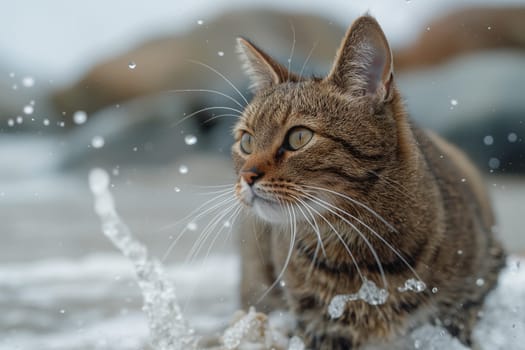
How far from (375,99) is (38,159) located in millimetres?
6491

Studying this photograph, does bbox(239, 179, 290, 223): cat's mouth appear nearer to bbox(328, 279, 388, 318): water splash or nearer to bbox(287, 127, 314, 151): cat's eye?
bbox(287, 127, 314, 151): cat's eye

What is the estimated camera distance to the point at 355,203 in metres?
1.61

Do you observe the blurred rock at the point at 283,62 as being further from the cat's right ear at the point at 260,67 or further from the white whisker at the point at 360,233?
the white whisker at the point at 360,233

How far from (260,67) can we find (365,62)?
388 millimetres

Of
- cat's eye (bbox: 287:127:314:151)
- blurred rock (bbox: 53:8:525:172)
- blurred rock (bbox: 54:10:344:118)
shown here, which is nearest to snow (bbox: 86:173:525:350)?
cat's eye (bbox: 287:127:314:151)

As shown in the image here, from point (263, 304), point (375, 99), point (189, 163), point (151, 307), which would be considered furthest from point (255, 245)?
point (189, 163)

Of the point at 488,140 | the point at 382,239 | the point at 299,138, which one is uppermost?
the point at 488,140

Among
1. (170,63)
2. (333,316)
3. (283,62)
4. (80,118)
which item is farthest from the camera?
(170,63)

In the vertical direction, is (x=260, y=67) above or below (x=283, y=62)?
below

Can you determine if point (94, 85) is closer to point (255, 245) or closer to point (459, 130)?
point (459, 130)

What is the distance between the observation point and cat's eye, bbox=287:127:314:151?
63.1 inches

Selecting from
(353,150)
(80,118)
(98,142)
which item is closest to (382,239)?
(353,150)

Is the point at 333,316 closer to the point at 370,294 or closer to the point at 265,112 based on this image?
the point at 370,294

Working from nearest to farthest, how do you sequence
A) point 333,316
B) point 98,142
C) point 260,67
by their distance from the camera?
point 333,316
point 260,67
point 98,142
